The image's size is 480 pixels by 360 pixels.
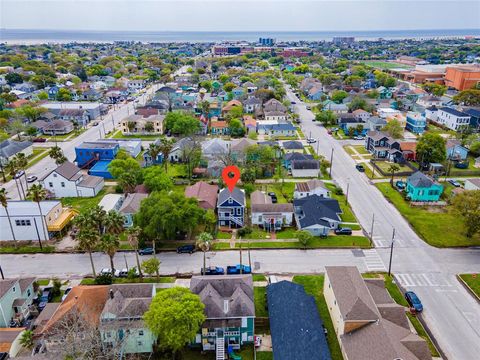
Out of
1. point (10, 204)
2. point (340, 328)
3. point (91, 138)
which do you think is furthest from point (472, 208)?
point (91, 138)

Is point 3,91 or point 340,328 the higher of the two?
point 3,91

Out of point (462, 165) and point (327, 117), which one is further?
point (327, 117)

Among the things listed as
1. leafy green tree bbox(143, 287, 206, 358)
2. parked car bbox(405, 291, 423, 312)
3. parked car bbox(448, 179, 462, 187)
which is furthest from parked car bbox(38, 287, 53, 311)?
parked car bbox(448, 179, 462, 187)

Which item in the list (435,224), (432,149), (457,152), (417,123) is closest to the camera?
(435,224)

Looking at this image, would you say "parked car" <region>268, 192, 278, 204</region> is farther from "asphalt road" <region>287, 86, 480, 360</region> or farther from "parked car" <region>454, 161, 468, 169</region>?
"parked car" <region>454, 161, 468, 169</region>

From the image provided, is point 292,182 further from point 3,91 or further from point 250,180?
point 3,91

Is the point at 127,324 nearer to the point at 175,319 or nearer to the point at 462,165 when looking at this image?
the point at 175,319

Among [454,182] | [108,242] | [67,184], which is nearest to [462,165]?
[454,182]
